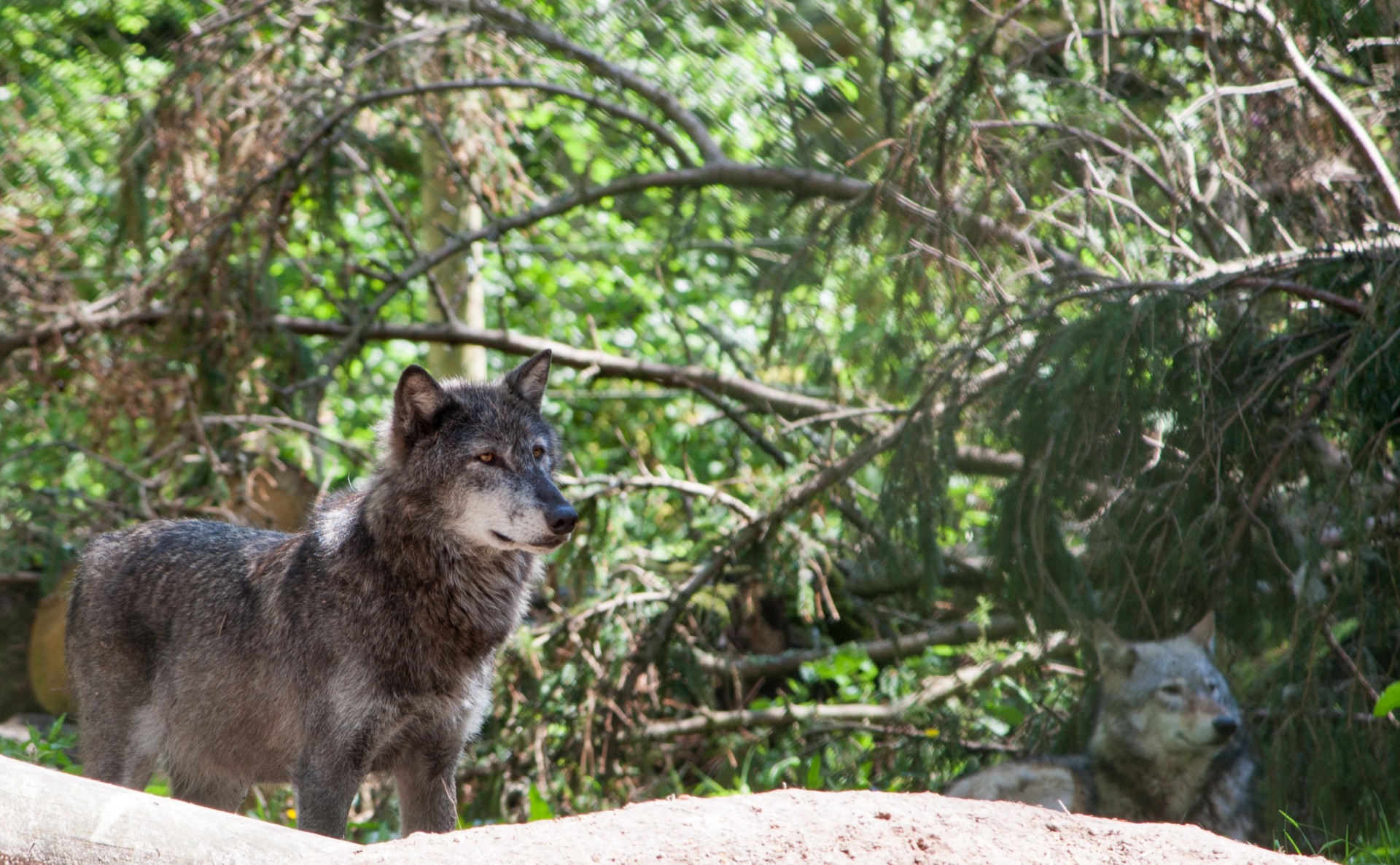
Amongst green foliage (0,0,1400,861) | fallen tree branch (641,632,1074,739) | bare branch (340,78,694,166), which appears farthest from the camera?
fallen tree branch (641,632,1074,739)

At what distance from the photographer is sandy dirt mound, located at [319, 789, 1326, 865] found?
2.62m

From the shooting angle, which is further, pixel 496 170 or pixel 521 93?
pixel 521 93

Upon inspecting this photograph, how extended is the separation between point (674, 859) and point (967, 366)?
325cm

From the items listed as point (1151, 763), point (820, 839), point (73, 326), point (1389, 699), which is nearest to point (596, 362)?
point (73, 326)

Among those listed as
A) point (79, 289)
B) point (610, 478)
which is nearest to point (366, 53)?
point (610, 478)

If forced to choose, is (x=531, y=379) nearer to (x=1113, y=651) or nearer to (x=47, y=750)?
(x=47, y=750)

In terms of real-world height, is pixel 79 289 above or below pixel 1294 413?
below

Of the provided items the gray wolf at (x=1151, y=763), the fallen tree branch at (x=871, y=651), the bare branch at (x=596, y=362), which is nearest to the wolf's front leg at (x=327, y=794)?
the gray wolf at (x=1151, y=763)

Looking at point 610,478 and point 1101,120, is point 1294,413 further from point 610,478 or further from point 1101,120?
point 610,478

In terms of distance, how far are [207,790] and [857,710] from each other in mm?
4022

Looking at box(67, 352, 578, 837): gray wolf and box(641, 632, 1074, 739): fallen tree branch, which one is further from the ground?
box(67, 352, 578, 837): gray wolf

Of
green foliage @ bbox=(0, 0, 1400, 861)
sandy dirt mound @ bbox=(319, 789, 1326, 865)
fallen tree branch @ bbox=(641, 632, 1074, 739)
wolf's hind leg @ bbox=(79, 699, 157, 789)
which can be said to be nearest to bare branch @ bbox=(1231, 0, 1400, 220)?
green foliage @ bbox=(0, 0, 1400, 861)

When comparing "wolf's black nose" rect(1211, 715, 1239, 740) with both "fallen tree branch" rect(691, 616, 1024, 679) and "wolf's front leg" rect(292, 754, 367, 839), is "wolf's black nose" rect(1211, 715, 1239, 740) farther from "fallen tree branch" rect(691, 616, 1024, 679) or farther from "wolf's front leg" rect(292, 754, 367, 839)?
"wolf's front leg" rect(292, 754, 367, 839)

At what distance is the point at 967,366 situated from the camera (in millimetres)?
5336
